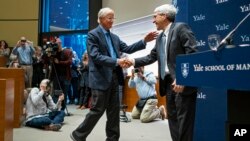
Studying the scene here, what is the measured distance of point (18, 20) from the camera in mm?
10242

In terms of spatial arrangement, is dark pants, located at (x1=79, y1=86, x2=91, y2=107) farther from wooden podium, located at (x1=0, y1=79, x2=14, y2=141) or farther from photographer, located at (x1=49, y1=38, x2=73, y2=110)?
wooden podium, located at (x1=0, y1=79, x2=14, y2=141)

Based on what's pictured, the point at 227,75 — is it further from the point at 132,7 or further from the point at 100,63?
the point at 132,7

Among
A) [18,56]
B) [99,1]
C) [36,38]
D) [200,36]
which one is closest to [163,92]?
[200,36]

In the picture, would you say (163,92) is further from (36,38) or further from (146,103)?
(36,38)

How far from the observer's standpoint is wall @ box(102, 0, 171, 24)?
6501 mm

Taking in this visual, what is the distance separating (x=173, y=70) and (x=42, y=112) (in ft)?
9.09

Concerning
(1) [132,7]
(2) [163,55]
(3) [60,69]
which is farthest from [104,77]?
(1) [132,7]

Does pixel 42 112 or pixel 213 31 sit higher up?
pixel 213 31

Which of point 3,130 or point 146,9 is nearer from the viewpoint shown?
point 3,130

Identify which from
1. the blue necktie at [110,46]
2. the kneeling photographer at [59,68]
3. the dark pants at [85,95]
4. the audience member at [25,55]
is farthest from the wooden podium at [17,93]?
the audience member at [25,55]

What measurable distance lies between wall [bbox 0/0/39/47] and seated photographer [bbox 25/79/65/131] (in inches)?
212

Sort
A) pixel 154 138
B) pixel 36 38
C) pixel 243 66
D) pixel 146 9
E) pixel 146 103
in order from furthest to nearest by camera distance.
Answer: pixel 36 38, pixel 146 9, pixel 146 103, pixel 154 138, pixel 243 66

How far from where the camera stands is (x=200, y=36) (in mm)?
3408

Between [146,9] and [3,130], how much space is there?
455 cm
